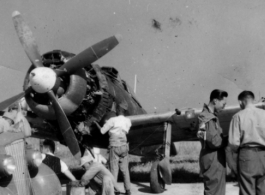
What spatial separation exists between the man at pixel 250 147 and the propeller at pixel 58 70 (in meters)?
4.13

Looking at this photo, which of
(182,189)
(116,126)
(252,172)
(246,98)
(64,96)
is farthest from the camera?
(182,189)

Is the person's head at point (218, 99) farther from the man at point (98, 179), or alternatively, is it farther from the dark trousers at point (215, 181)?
the man at point (98, 179)

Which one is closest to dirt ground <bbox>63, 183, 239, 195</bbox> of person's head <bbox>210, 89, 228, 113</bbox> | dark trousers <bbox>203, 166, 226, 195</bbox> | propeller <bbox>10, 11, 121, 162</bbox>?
propeller <bbox>10, 11, 121, 162</bbox>

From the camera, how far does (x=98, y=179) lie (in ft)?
→ 20.5

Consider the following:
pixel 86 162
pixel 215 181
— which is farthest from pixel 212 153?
pixel 86 162

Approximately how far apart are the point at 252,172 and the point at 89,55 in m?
4.83

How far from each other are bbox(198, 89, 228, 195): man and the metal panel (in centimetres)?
226

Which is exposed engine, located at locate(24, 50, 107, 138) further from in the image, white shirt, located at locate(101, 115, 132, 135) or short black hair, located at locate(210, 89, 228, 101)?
short black hair, located at locate(210, 89, 228, 101)

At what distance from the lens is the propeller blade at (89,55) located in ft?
26.5

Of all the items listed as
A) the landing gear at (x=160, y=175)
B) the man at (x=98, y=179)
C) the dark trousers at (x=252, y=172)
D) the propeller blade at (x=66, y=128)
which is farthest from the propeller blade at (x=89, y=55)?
the dark trousers at (x=252, y=172)

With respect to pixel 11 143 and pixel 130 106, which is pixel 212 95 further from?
pixel 130 106

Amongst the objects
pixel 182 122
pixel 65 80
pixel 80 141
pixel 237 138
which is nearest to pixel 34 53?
pixel 65 80

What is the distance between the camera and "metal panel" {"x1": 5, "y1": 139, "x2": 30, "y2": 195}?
4094 millimetres

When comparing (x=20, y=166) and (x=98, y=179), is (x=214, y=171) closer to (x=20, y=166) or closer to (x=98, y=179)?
(x=98, y=179)
